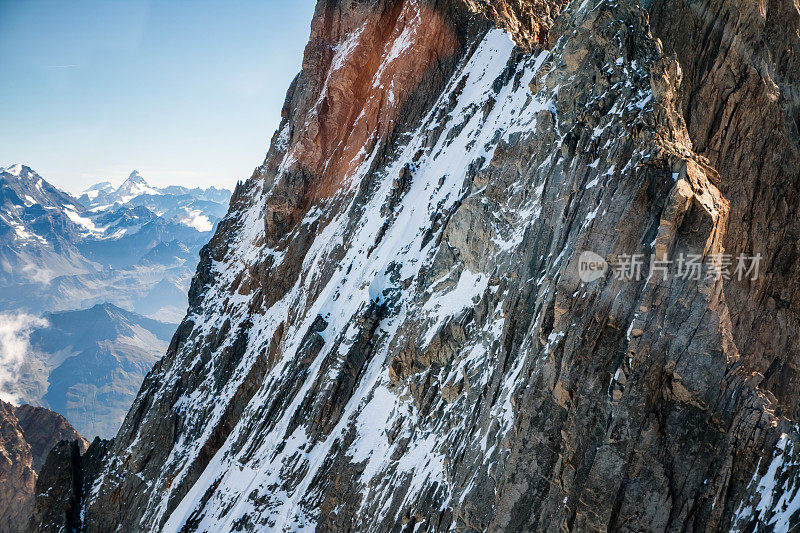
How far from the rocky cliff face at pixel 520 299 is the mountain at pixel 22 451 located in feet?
187

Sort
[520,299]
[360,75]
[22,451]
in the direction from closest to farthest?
[520,299] → [360,75] → [22,451]

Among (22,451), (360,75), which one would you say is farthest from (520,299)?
(22,451)

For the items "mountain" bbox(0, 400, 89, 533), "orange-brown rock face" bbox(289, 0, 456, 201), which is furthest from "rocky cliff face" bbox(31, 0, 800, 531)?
"mountain" bbox(0, 400, 89, 533)

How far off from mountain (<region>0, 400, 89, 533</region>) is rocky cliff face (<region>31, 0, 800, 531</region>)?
57.1m

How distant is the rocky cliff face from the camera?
18.4m

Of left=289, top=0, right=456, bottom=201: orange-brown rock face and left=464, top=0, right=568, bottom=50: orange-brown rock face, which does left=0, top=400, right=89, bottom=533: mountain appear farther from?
left=464, top=0, right=568, bottom=50: orange-brown rock face

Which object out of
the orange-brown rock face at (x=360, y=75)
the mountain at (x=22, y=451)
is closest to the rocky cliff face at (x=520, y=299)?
the orange-brown rock face at (x=360, y=75)

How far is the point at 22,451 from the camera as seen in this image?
346 feet

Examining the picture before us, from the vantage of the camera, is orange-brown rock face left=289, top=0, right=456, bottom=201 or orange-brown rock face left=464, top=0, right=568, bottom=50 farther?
orange-brown rock face left=289, top=0, right=456, bottom=201

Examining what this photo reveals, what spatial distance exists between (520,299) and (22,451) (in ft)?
403

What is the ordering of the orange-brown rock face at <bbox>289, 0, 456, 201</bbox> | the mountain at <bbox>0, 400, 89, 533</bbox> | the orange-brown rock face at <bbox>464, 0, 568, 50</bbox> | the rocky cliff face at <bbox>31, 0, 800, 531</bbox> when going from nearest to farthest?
the rocky cliff face at <bbox>31, 0, 800, 531</bbox> → the orange-brown rock face at <bbox>464, 0, 568, 50</bbox> → the orange-brown rock face at <bbox>289, 0, 456, 201</bbox> → the mountain at <bbox>0, 400, 89, 533</bbox>

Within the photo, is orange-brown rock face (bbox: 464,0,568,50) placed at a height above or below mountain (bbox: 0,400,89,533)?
above

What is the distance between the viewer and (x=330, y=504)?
1340 inches

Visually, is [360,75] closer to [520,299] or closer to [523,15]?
[523,15]
